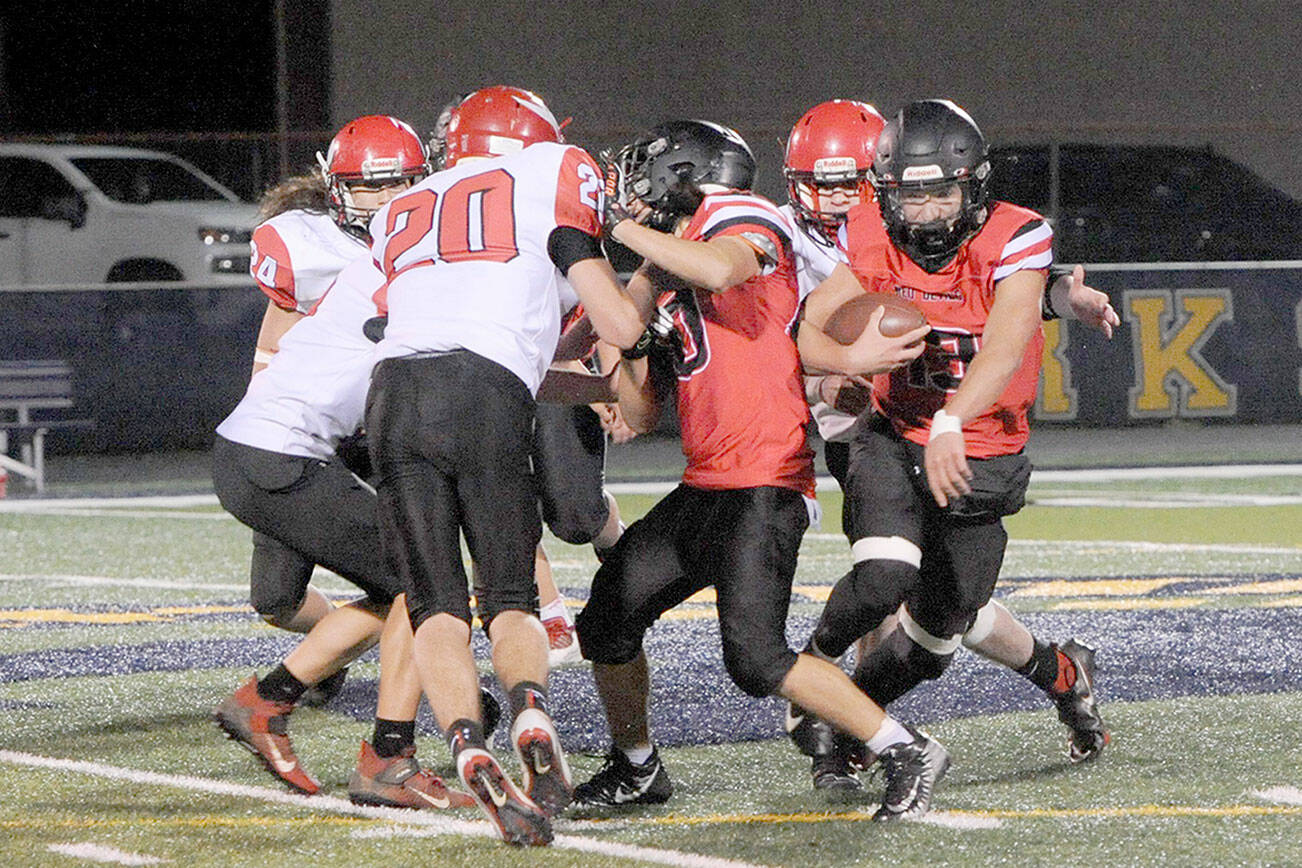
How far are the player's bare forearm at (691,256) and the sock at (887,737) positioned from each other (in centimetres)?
97

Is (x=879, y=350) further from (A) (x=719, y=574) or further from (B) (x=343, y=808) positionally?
(B) (x=343, y=808)

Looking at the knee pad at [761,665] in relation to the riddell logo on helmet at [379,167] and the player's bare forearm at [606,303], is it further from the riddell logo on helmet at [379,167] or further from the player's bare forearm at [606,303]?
the riddell logo on helmet at [379,167]

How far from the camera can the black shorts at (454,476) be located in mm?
4266

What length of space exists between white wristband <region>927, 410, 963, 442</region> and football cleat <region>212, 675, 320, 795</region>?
1602 millimetres

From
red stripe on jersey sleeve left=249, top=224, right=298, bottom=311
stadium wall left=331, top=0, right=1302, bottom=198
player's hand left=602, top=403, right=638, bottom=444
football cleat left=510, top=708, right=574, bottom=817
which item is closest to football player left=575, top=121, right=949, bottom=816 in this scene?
player's hand left=602, top=403, right=638, bottom=444

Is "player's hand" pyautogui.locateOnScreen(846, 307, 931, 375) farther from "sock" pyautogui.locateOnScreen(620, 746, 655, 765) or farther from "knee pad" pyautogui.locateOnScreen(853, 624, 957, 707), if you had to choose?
"sock" pyautogui.locateOnScreen(620, 746, 655, 765)

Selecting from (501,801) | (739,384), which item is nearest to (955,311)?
(739,384)

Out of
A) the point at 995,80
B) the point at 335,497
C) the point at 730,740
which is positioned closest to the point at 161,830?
the point at 335,497

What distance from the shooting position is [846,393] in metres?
5.00

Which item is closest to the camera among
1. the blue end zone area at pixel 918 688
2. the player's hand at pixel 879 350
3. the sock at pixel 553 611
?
the player's hand at pixel 879 350

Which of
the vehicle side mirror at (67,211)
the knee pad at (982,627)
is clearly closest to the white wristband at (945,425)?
the knee pad at (982,627)

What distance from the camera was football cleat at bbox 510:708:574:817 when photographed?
162 inches

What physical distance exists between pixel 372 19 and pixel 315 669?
1418 cm

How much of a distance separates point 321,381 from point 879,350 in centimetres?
134
